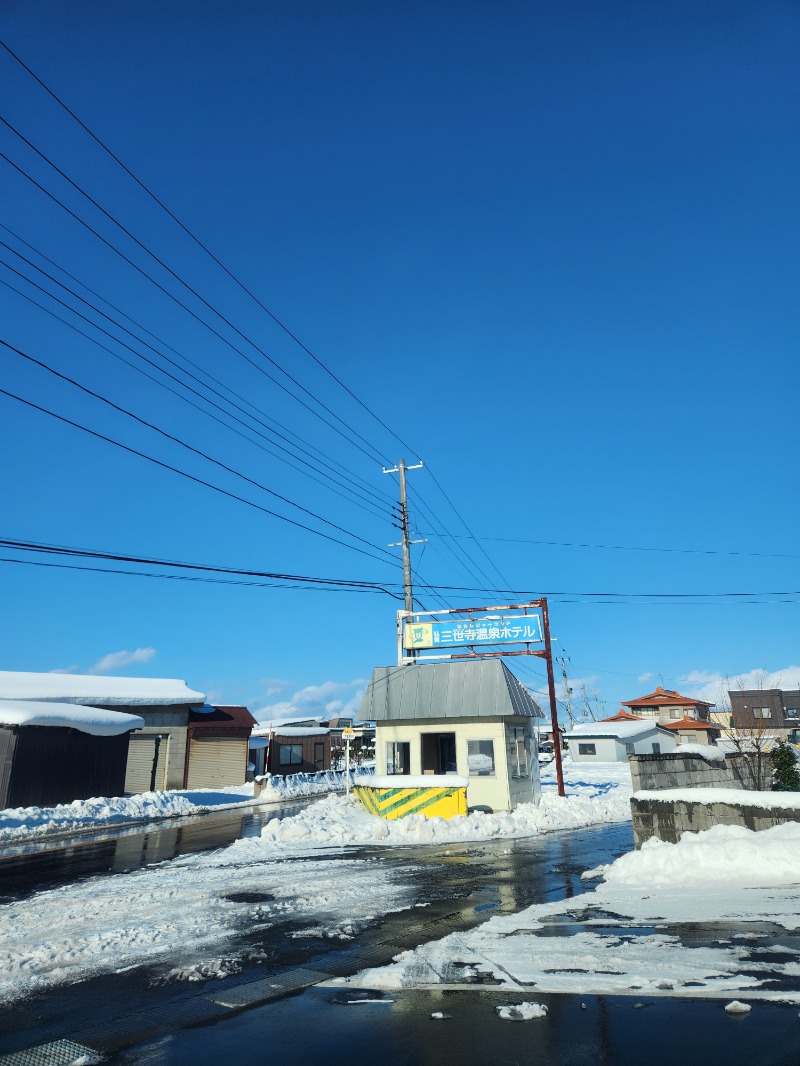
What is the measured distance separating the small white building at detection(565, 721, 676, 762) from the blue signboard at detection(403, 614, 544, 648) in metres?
→ 35.3

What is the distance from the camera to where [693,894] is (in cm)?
923

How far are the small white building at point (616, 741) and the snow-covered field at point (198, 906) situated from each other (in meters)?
44.1

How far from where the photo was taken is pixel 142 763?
36.2 metres

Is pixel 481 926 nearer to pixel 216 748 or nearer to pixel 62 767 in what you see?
pixel 62 767

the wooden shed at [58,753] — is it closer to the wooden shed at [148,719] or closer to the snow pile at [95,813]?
the snow pile at [95,813]

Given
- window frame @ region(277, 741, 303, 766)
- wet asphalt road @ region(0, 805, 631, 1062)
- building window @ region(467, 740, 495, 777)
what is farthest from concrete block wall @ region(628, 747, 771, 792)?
window frame @ region(277, 741, 303, 766)

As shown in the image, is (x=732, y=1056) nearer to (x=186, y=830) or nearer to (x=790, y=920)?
(x=790, y=920)

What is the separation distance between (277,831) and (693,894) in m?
11.4

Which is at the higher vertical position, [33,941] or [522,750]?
[522,750]

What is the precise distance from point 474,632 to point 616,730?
37.4 meters

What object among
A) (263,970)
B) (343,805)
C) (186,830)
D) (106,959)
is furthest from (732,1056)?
(343,805)

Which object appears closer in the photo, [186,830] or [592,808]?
[186,830]

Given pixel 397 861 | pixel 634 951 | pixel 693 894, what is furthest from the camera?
pixel 397 861

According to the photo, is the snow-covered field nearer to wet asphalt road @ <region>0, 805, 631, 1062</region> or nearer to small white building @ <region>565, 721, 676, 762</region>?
wet asphalt road @ <region>0, 805, 631, 1062</region>
